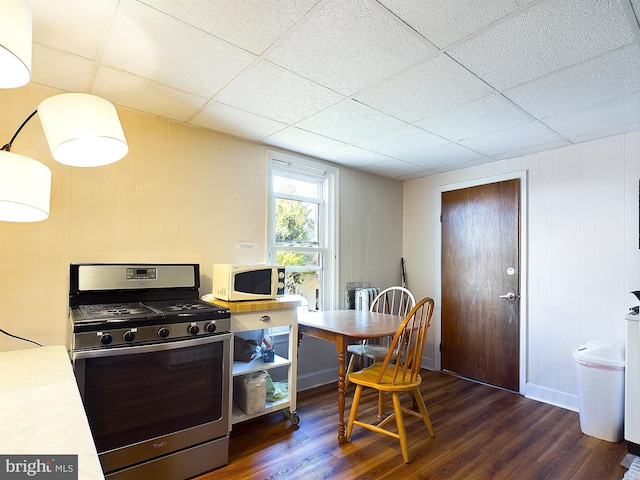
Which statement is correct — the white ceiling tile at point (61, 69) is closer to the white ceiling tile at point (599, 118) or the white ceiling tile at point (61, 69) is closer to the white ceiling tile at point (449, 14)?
the white ceiling tile at point (449, 14)

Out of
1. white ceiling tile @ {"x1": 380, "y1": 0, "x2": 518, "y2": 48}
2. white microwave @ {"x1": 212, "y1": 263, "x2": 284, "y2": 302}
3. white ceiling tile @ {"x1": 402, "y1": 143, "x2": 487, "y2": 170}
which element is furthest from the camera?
white ceiling tile @ {"x1": 402, "y1": 143, "x2": 487, "y2": 170}

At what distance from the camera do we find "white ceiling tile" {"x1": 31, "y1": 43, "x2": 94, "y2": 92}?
179 centimetres

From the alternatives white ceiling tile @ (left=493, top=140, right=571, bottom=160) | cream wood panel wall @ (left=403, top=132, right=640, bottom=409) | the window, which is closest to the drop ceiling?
white ceiling tile @ (left=493, top=140, right=571, bottom=160)

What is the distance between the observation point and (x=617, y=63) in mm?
1812

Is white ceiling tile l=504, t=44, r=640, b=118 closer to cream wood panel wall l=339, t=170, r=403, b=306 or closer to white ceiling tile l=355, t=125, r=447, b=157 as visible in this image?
white ceiling tile l=355, t=125, r=447, b=157

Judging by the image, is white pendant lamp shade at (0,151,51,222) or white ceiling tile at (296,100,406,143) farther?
white ceiling tile at (296,100,406,143)

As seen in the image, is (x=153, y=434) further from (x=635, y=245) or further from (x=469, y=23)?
(x=635, y=245)

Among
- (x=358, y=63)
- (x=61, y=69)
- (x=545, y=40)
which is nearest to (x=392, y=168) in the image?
(x=358, y=63)

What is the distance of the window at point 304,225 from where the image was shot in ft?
10.9

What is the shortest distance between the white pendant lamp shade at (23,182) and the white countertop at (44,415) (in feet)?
2.01

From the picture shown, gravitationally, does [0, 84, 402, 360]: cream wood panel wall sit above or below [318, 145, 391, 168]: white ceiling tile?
below

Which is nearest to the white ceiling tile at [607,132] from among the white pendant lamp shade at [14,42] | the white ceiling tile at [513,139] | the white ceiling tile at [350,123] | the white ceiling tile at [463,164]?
the white ceiling tile at [513,139]

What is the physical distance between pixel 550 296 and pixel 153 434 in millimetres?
3262

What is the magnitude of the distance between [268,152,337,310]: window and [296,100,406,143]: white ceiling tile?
636mm
